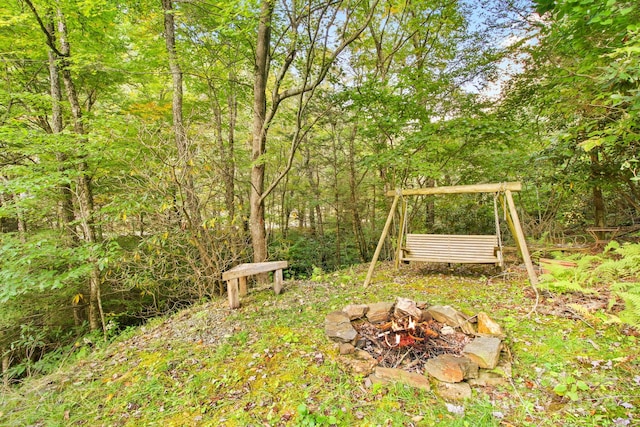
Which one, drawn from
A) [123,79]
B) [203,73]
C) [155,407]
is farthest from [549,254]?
[123,79]

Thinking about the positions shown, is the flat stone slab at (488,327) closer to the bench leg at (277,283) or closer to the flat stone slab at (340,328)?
the flat stone slab at (340,328)

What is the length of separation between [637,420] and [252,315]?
325 cm

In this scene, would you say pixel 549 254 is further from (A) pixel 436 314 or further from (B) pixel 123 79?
(B) pixel 123 79

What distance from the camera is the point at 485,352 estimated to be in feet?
6.67

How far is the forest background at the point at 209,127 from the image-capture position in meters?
3.62

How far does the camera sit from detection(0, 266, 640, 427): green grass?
1686 millimetres

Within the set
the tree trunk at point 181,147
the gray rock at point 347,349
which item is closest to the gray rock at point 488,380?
the gray rock at point 347,349

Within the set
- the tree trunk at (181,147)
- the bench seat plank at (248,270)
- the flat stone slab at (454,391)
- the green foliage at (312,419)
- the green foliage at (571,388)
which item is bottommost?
the green foliage at (312,419)

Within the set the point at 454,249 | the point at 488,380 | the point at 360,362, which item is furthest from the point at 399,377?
the point at 454,249

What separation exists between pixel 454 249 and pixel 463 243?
184mm

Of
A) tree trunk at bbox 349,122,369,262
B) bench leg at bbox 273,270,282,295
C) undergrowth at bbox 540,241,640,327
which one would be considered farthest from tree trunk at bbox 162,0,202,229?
undergrowth at bbox 540,241,640,327

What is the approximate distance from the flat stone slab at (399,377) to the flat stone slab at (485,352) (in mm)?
439

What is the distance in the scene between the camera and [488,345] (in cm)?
211

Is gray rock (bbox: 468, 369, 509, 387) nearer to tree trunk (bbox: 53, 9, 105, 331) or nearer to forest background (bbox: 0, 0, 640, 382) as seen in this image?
forest background (bbox: 0, 0, 640, 382)
